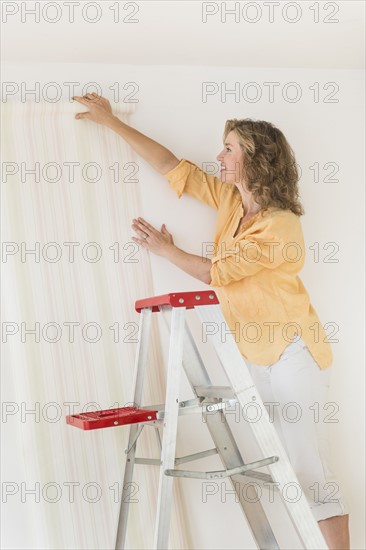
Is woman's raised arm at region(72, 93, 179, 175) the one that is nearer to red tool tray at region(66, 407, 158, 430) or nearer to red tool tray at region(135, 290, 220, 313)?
red tool tray at region(135, 290, 220, 313)

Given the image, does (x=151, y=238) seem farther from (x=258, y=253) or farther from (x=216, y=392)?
(x=216, y=392)

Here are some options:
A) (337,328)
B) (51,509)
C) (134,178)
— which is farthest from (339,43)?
(51,509)

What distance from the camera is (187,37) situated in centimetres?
254

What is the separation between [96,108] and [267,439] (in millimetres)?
1331

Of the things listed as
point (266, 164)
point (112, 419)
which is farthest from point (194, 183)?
point (112, 419)

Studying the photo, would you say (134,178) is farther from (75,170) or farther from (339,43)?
(339,43)

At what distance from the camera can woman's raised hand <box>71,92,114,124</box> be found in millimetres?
2592

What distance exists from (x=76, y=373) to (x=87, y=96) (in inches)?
39.7

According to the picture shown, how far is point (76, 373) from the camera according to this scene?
2541mm

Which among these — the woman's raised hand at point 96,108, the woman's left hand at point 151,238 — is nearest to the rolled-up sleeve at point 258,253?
the woman's left hand at point 151,238

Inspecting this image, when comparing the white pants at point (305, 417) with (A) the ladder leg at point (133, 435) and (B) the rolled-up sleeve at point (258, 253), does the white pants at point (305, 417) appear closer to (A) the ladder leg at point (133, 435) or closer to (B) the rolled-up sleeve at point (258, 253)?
(B) the rolled-up sleeve at point (258, 253)

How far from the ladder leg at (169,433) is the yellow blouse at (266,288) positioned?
441mm

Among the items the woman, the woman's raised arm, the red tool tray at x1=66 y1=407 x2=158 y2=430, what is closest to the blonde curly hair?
the woman

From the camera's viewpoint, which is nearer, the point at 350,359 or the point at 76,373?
the point at 76,373
